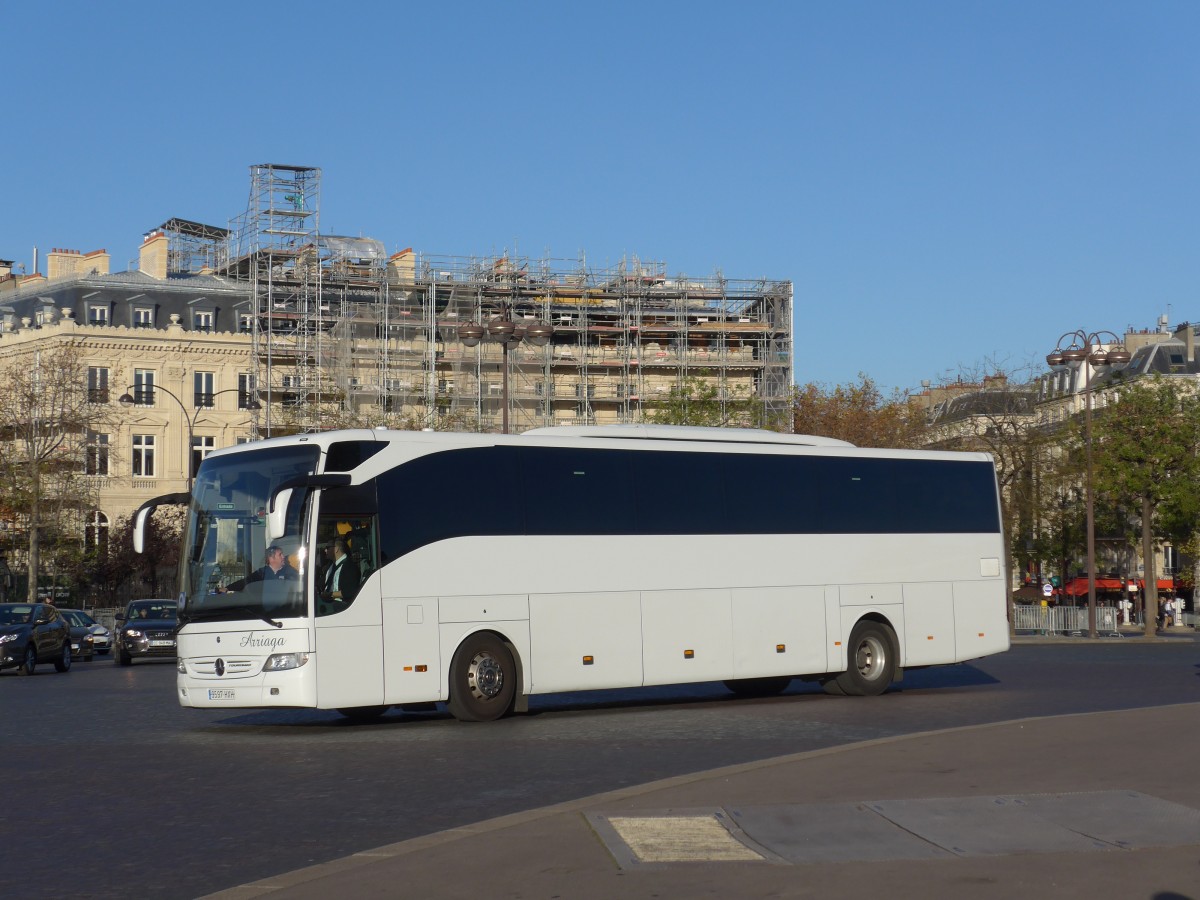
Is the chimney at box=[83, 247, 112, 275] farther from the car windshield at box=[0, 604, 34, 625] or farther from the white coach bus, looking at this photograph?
the white coach bus

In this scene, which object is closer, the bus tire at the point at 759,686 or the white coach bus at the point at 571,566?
the white coach bus at the point at 571,566

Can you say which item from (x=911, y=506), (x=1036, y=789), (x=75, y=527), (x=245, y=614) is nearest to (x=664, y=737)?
(x=245, y=614)

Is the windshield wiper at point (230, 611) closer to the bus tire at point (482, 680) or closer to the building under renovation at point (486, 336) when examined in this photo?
the bus tire at point (482, 680)

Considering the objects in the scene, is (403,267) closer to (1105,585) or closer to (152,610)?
(1105,585)

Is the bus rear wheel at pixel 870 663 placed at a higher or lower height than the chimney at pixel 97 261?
lower

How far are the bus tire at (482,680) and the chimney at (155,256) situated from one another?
77466 mm

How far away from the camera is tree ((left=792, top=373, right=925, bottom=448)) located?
227 ft

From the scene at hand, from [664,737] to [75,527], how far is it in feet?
195

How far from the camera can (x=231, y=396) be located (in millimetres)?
85875

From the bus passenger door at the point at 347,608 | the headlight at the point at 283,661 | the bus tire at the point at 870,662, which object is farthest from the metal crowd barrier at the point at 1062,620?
the headlight at the point at 283,661

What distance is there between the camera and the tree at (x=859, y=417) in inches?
2721

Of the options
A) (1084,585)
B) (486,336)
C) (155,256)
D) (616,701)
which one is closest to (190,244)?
(155,256)

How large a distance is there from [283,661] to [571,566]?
13.0 ft

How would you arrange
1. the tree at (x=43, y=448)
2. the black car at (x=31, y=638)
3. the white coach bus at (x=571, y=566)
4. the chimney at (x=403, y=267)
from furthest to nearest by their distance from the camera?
the chimney at (x=403, y=267), the tree at (x=43, y=448), the black car at (x=31, y=638), the white coach bus at (x=571, y=566)
